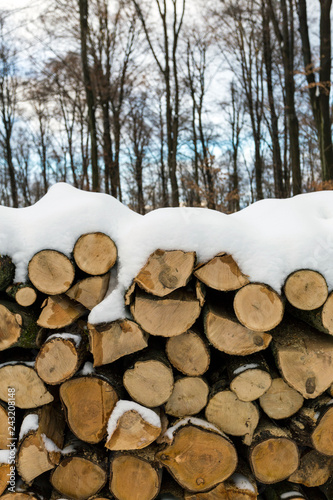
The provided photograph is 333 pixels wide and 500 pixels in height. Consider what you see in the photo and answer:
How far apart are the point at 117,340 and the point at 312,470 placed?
138cm

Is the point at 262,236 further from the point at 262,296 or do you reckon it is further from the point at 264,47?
the point at 264,47

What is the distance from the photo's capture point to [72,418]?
1.71 metres

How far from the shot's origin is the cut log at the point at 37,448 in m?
1.70

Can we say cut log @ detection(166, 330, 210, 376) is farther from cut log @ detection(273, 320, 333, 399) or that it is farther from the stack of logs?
cut log @ detection(273, 320, 333, 399)

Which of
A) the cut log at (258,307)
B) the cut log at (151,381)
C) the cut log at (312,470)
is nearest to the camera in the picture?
the cut log at (258,307)

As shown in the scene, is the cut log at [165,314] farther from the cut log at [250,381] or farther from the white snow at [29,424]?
the white snow at [29,424]

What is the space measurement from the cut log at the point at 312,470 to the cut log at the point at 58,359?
1415 millimetres

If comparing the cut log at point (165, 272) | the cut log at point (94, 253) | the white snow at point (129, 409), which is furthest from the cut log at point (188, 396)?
the cut log at point (94, 253)

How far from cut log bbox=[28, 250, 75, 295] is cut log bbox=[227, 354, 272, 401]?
3.43 ft

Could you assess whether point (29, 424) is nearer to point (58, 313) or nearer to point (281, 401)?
point (58, 313)

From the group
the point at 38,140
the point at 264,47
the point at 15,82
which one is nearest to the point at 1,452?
the point at 264,47

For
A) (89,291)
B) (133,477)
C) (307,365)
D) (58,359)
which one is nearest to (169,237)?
(89,291)

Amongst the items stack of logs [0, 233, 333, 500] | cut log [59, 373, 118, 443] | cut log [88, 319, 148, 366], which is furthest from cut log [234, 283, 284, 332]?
cut log [59, 373, 118, 443]

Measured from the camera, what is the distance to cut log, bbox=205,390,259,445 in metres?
1.72
